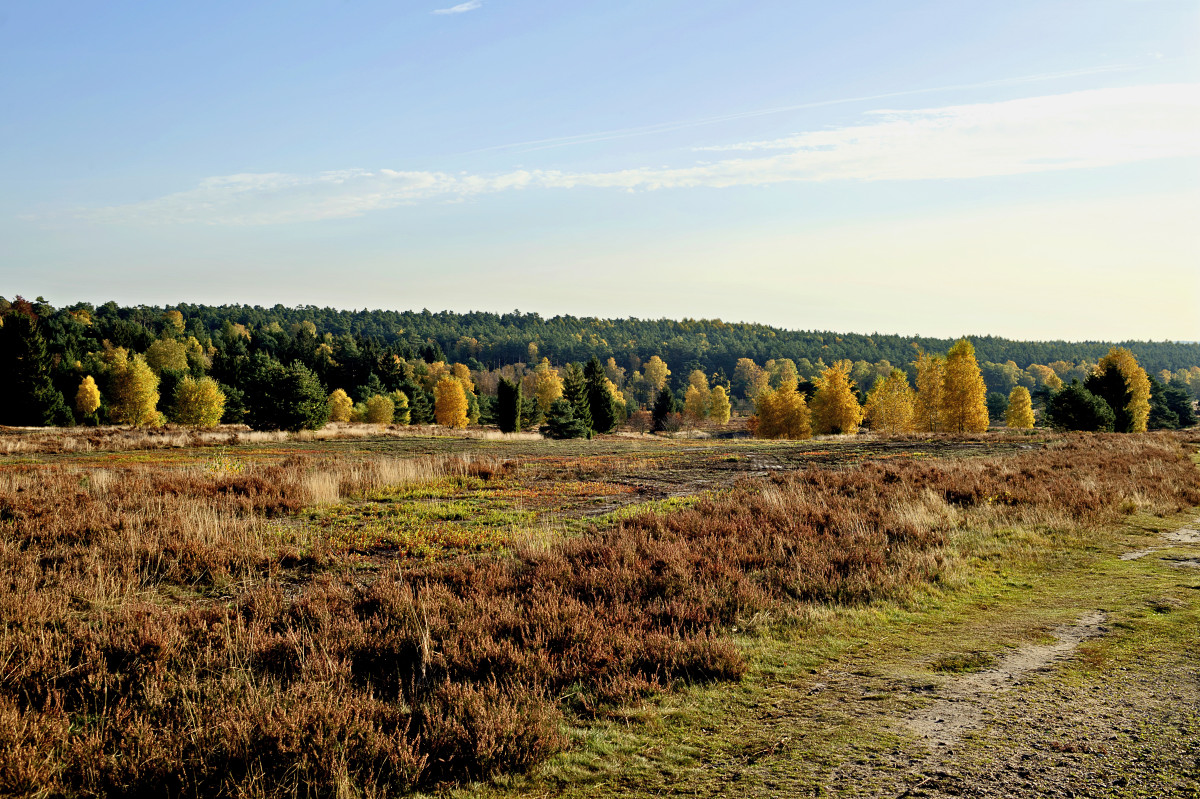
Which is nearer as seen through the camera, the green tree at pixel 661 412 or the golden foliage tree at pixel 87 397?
the golden foliage tree at pixel 87 397

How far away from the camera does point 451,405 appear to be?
259 ft

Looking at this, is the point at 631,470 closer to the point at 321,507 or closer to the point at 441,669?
the point at 321,507

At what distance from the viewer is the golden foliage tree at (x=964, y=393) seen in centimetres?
5384

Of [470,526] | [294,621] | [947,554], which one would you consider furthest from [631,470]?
[294,621]

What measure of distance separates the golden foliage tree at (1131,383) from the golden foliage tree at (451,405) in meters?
65.1

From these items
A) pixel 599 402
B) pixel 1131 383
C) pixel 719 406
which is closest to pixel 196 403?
pixel 599 402

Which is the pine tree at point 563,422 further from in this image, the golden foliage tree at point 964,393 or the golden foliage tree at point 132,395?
the golden foliage tree at point 132,395

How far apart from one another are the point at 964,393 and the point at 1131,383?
22196 mm

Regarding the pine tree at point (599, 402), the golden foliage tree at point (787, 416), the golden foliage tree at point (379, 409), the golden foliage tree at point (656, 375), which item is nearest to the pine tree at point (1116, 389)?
the golden foliage tree at point (787, 416)

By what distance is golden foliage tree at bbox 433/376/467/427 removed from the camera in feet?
259

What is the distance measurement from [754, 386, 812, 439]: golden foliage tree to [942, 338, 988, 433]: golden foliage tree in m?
13.9

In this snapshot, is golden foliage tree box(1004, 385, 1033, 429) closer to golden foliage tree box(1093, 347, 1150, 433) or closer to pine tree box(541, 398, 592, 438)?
golden foliage tree box(1093, 347, 1150, 433)

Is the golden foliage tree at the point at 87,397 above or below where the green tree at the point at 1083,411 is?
below

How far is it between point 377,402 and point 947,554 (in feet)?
226
